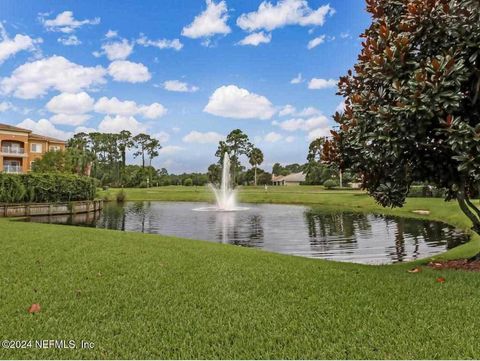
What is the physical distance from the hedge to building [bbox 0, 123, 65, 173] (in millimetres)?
22040

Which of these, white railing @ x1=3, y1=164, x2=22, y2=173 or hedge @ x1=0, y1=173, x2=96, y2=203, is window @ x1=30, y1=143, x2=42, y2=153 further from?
hedge @ x1=0, y1=173, x2=96, y2=203

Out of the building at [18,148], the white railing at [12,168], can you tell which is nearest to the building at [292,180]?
the building at [18,148]

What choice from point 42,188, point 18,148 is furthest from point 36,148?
point 42,188

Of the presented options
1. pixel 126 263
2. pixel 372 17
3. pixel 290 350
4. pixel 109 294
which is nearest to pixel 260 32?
pixel 372 17

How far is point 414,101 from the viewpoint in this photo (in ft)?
18.6

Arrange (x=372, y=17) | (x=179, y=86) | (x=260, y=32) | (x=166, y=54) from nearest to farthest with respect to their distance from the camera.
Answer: (x=372, y=17) < (x=260, y=32) < (x=166, y=54) < (x=179, y=86)

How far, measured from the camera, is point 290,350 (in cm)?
348

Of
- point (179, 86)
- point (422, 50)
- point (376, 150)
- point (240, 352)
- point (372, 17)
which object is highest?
point (179, 86)

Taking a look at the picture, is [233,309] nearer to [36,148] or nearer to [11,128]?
[11,128]

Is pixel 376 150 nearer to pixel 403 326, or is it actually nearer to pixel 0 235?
pixel 403 326

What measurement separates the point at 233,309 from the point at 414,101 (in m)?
4.04

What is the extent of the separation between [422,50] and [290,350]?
18.8ft

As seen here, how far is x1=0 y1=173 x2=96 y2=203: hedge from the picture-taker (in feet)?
96.6

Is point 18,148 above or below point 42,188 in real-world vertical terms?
above
